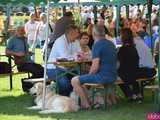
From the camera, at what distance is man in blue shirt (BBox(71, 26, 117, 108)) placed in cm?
895

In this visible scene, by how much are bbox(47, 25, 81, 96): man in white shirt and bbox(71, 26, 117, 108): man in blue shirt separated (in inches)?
22.8

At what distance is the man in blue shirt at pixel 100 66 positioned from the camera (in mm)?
8945

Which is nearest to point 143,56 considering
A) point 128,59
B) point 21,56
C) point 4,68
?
point 128,59

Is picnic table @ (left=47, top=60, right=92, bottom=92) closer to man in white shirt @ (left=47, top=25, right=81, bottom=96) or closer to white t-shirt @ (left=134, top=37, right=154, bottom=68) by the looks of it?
man in white shirt @ (left=47, top=25, right=81, bottom=96)

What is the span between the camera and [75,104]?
902 centimetres

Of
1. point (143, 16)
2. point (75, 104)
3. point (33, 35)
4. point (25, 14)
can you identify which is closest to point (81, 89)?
point (75, 104)

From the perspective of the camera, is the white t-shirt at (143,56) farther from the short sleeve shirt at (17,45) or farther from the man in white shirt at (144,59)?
the short sleeve shirt at (17,45)

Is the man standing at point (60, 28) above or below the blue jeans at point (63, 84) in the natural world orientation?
above

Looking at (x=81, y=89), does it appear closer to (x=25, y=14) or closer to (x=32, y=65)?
(x=32, y=65)

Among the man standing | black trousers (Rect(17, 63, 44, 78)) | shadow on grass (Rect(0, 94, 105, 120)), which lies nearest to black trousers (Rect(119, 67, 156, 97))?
shadow on grass (Rect(0, 94, 105, 120))

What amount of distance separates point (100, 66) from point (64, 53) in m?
0.96

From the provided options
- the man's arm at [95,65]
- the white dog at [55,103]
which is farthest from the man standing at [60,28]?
the man's arm at [95,65]

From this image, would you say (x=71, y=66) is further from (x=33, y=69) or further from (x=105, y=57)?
(x=33, y=69)

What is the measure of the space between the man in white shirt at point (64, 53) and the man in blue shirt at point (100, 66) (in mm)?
580
